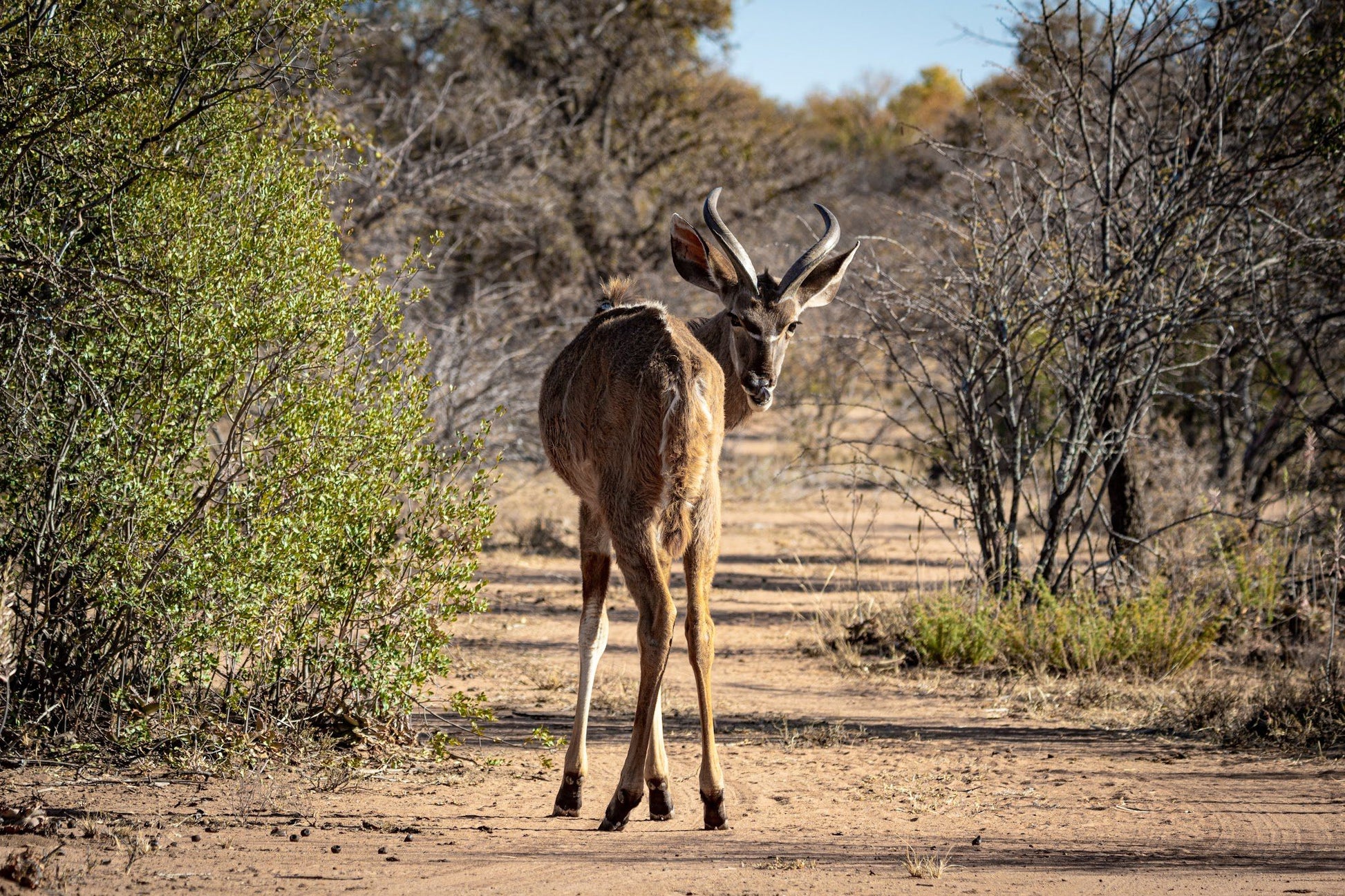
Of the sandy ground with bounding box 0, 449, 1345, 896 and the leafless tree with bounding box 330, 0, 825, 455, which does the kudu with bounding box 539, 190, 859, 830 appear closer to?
the sandy ground with bounding box 0, 449, 1345, 896

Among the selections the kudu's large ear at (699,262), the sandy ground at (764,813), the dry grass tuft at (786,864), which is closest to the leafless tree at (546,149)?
the kudu's large ear at (699,262)

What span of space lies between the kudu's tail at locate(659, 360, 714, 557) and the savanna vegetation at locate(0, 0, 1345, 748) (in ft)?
3.86

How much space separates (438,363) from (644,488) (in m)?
8.46

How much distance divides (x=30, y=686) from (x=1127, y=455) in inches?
314

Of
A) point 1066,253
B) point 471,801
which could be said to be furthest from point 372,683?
point 1066,253

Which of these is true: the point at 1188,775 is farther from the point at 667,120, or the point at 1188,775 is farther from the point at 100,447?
the point at 667,120

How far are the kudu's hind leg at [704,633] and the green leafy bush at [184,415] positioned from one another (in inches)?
51.8

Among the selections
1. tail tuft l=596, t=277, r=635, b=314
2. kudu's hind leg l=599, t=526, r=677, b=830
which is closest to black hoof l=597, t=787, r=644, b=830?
kudu's hind leg l=599, t=526, r=677, b=830

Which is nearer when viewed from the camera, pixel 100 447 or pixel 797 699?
pixel 100 447

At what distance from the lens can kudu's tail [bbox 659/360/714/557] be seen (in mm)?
4969

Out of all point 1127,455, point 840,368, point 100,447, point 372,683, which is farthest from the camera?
point 840,368

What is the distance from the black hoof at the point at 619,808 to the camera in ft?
16.5

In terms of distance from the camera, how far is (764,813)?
18.0ft

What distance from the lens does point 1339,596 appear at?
33.1 ft
